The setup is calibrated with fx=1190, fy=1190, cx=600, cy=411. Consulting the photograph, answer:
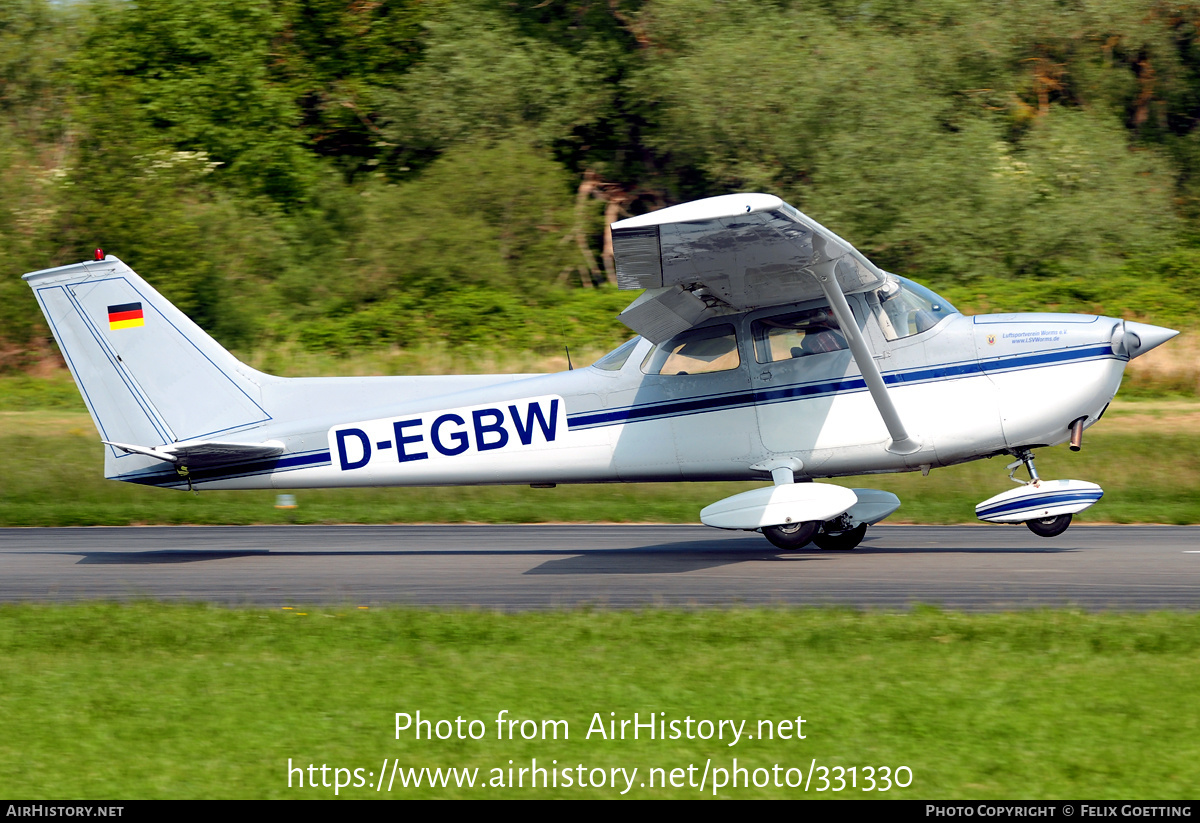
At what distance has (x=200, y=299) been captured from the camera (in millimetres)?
23609

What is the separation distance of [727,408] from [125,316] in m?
5.10

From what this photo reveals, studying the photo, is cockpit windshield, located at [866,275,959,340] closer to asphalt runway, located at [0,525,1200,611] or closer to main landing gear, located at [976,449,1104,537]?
main landing gear, located at [976,449,1104,537]

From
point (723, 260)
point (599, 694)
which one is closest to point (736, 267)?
point (723, 260)

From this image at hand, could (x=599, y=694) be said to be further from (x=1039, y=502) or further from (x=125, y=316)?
(x=125, y=316)

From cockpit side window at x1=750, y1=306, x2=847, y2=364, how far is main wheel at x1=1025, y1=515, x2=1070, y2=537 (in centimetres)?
205

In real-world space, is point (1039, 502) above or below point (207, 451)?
below

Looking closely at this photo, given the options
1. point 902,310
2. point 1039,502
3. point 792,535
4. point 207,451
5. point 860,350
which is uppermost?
point 902,310

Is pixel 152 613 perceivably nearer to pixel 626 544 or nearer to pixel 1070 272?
pixel 626 544

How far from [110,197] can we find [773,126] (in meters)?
13.6

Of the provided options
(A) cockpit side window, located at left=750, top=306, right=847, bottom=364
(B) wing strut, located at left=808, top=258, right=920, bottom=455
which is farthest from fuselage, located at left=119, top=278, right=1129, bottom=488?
(B) wing strut, located at left=808, top=258, right=920, bottom=455

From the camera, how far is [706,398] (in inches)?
376

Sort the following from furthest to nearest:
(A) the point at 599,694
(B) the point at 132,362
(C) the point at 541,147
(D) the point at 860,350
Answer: (C) the point at 541,147, (B) the point at 132,362, (D) the point at 860,350, (A) the point at 599,694

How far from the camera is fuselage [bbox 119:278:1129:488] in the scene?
9.04 metres
